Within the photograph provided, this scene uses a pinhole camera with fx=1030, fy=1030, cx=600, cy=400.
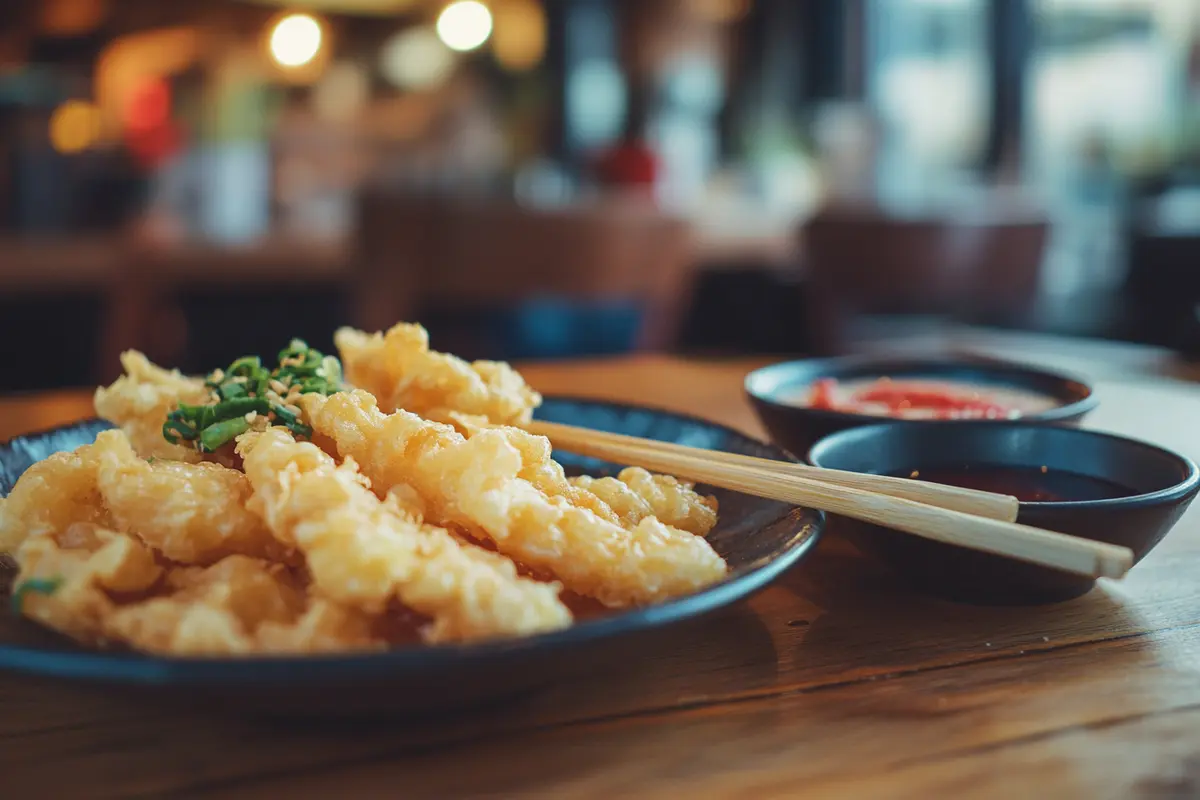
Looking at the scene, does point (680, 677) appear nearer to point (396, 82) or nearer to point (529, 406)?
point (529, 406)

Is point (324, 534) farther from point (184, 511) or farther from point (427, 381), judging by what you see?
point (427, 381)

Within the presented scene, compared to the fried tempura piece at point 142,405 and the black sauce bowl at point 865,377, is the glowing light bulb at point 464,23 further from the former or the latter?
the fried tempura piece at point 142,405

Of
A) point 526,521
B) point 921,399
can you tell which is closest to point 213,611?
point 526,521

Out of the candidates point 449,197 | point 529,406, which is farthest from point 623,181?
point 529,406

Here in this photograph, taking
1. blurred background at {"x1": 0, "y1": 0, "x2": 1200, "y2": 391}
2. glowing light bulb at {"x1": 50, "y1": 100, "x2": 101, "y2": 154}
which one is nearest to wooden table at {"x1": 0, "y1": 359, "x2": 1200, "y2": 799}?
blurred background at {"x1": 0, "y1": 0, "x2": 1200, "y2": 391}

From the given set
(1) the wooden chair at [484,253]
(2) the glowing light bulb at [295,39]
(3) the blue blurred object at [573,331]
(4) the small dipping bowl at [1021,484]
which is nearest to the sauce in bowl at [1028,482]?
(4) the small dipping bowl at [1021,484]

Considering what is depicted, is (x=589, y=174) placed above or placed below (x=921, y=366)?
above

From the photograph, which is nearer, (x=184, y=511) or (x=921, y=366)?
(x=184, y=511)
